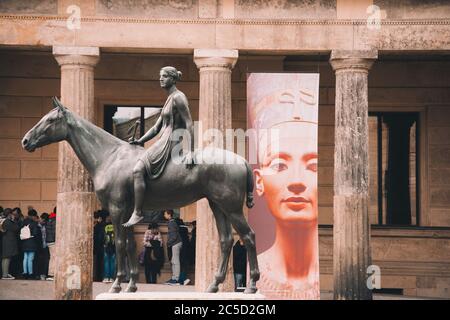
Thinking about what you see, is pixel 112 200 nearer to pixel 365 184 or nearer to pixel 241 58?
pixel 365 184

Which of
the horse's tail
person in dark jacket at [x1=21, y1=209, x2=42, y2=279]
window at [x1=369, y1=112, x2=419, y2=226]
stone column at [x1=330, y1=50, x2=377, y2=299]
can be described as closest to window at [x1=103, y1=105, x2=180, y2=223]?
person in dark jacket at [x1=21, y1=209, x2=42, y2=279]

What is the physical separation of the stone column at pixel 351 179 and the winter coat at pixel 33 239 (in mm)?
7730

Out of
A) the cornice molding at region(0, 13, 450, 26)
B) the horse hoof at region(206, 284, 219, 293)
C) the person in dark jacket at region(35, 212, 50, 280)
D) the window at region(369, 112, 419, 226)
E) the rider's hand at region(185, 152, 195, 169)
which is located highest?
the cornice molding at region(0, 13, 450, 26)

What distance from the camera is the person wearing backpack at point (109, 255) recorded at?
111ft

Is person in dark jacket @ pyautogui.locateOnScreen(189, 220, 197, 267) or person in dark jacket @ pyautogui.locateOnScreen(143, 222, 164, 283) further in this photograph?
person in dark jacket @ pyautogui.locateOnScreen(189, 220, 197, 267)

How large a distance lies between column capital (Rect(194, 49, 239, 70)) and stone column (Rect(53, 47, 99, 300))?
2831 millimetres

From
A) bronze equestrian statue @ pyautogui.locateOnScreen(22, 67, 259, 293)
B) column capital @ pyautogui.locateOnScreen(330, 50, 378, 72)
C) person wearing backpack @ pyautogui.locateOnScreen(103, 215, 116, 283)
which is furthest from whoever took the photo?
person wearing backpack @ pyautogui.locateOnScreen(103, 215, 116, 283)

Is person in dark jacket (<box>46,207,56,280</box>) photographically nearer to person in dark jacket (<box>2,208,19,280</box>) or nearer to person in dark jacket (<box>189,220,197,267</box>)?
person in dark jacket (<box>2,208,19,280</box>)

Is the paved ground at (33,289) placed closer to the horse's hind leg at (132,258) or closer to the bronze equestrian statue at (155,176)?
the horse's hind leg at (132,258)

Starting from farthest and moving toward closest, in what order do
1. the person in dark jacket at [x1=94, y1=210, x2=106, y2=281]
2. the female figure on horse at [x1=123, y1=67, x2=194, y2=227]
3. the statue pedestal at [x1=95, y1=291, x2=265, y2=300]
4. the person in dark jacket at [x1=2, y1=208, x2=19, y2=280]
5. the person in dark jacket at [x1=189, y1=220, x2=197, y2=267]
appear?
the person in dark jacket at [x1=189, y1=220, x2=197, y2=267] → the person in dark jacket at [x1=94, y1=210, x2=106, y2=281] → the person in dark jacket at [x1=2, y1=208, x2=19, y2=280] → the female figure on horse at [x1=123, y1=67, x2=194, y2=227] → the statue pedestal at [x1=95, y1=291, x2=265, y2=300]

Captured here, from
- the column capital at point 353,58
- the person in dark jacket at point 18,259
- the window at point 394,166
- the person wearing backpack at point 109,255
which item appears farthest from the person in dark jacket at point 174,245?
the window at point 394,166

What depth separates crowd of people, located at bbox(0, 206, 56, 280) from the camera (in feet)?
112

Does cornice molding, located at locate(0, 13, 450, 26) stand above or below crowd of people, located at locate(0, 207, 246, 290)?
above
